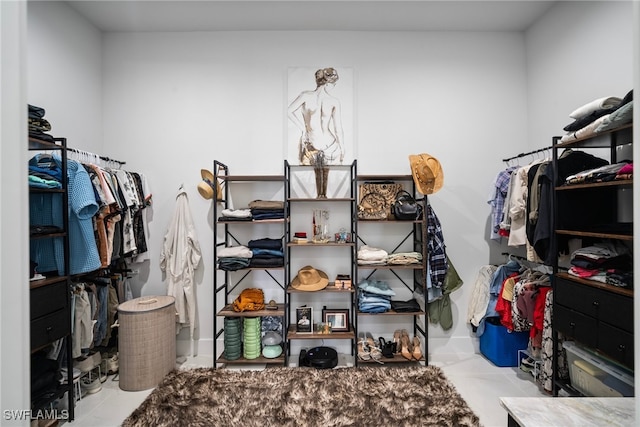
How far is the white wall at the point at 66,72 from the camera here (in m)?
2.39

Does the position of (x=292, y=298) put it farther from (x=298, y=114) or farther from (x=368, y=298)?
(x=298, y=114)

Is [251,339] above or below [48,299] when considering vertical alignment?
below

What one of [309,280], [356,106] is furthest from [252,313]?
[356,106]

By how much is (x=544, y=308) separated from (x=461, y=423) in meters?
1.03

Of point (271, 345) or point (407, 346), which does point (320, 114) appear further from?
point (407, 346)

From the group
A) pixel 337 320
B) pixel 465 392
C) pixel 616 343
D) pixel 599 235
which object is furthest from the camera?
pixel 337 320

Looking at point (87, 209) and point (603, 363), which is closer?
point (603, 363)

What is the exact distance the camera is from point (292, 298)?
9.89ft

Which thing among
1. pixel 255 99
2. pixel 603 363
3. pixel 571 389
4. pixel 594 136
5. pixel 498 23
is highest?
pixel 498 23

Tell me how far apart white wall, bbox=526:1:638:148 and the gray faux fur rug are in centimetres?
236

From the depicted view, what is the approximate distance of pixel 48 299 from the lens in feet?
6.30

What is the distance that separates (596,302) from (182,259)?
119 inches

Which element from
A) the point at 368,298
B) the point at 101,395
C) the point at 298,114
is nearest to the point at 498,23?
the point at 298,114

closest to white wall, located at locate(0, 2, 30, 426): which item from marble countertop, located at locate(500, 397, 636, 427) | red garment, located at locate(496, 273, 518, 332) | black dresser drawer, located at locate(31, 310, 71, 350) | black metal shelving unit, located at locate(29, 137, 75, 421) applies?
marble countertop, located at locate(500, 397, 636, 427)
